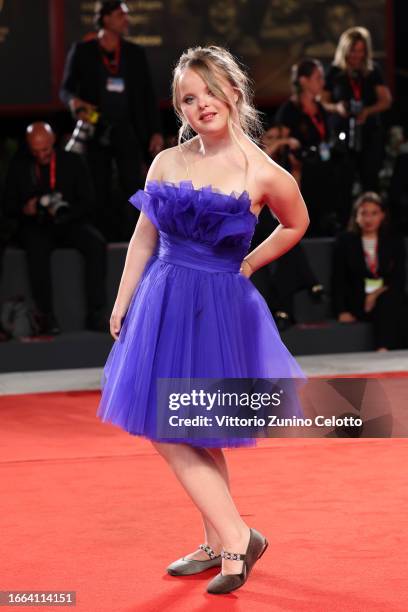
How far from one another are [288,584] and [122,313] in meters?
0.85

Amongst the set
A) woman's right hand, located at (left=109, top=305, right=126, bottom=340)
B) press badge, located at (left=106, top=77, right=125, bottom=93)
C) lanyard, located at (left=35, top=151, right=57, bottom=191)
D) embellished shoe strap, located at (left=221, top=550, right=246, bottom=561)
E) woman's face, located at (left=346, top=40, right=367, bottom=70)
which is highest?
woman's face, located at (left=346, top=40, right=367, bottom=70)

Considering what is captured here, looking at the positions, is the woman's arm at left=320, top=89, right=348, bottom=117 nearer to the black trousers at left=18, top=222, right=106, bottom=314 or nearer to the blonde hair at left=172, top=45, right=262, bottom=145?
the black trousers at left=18, top=222, right=106, bottom=314

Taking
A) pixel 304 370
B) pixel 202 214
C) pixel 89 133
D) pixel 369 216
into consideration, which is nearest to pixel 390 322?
pixel 369 216

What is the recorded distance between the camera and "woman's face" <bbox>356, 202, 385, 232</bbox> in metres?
7.45

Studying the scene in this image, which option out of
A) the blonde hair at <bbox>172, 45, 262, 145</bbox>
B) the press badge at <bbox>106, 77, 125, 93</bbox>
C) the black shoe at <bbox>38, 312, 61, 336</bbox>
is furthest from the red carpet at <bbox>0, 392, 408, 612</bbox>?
the press badge at <bbox>106, 77, 125, 93</bbox>

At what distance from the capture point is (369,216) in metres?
7.45

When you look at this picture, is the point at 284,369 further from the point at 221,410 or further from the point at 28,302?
the point at 28,302

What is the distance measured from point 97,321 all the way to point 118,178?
1037mm

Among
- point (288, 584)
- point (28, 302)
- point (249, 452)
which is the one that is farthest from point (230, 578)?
point (28, 302)

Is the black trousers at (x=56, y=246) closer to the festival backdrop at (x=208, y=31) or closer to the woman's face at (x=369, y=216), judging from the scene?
the woman's face at (x=369, y=216)

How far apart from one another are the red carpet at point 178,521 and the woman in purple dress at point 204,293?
0.60ft

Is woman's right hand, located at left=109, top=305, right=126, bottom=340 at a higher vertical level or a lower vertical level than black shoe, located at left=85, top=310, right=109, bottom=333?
higher

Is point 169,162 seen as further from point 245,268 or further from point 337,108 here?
point 337,108

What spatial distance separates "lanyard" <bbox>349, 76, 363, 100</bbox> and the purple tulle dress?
16.1 ft
